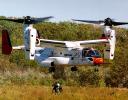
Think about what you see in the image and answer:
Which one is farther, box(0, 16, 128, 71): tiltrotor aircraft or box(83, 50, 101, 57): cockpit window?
box(0, 16, 128, 71): tiltrotor aircraft

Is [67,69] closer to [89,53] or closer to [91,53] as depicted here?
[89,53]

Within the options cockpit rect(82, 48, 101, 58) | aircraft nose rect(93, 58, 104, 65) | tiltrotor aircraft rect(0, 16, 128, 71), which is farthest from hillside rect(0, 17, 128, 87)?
aircraft nose rect(93, 58, 104, 65)

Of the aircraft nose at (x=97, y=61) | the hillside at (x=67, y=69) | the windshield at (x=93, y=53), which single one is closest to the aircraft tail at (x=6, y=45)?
the windshield at (x=93, y=53)

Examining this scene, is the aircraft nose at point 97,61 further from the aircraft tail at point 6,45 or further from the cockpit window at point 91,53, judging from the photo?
the aircraft tail at point 6,45

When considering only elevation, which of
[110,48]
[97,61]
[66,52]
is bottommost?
[97,61]

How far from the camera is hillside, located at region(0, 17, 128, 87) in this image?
61031 millimetres

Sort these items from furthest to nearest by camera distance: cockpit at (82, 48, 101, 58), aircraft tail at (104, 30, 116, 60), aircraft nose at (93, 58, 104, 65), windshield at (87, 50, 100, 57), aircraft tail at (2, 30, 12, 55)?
aircraft tail at (2, 30, 12, 55)
aircraft tail at (104, 30, 116, 60)
cockpit at (82, 48, 101, 58)
windshield at (87, 50, 100, 57)
aircraft nose at (93, 58, 104, 65)

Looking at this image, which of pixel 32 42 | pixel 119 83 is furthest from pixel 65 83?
pixel 32 42

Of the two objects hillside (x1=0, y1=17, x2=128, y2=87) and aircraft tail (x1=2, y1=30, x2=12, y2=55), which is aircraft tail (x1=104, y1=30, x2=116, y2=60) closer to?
hillside (x1=0, y1=17, x2=128, y2=87)

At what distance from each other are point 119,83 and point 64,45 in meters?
13.3

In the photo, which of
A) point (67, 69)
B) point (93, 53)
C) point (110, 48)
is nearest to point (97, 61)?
point (93, 53)

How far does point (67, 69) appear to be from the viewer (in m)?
72.2

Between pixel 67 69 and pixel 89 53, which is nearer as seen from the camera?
pixel 89 53

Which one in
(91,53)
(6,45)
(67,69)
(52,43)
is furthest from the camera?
(67,69)
